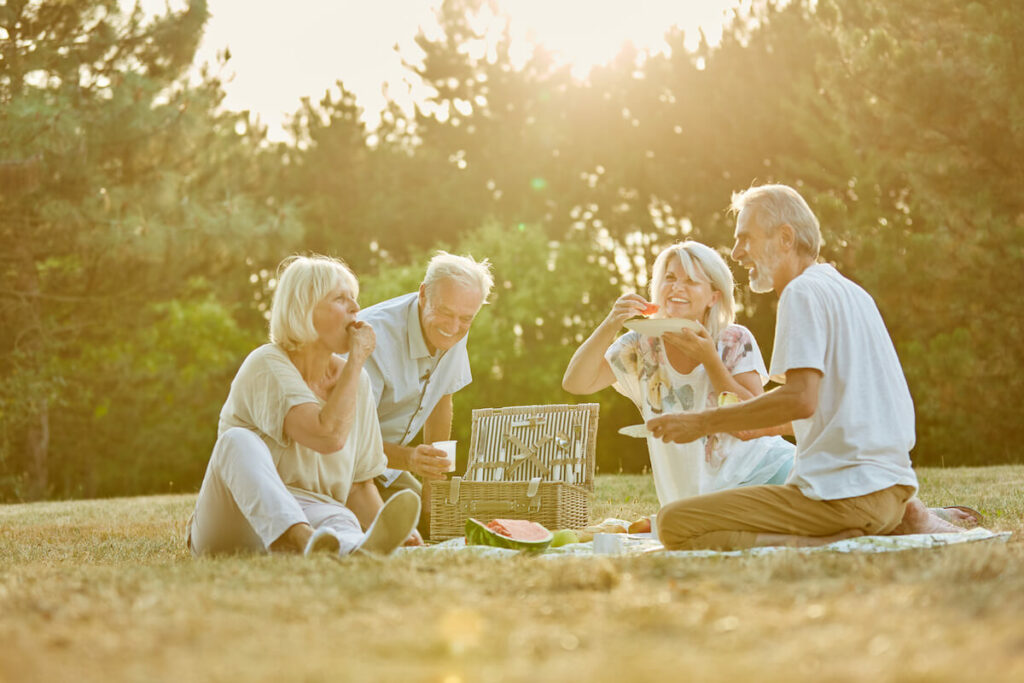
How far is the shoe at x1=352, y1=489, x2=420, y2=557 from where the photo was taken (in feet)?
13.7

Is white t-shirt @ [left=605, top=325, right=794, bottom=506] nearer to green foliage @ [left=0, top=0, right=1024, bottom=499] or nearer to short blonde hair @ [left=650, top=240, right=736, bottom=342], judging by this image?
short blonde hair @ [left=650, top=240, right=736, bottom=342]

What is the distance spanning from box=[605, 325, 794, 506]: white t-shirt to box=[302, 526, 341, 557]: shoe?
1.61m

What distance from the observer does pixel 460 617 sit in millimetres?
2766

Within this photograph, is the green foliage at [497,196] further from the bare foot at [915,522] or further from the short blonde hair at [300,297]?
the short blonde hair at [300,297]

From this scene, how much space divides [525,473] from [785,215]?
246 centimetres

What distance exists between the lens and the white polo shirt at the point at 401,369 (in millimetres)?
5938

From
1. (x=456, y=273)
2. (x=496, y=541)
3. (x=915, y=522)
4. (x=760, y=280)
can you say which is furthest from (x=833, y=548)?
(x=456, y=273)

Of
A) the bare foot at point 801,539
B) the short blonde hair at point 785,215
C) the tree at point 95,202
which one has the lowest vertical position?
the bare foot at point 801,539

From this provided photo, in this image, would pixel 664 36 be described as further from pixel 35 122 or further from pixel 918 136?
pixel 35 122

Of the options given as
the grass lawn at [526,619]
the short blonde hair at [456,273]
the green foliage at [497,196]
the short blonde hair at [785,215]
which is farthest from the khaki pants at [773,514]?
the green foliage at [497,196]

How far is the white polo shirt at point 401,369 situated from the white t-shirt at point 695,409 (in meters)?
1.06

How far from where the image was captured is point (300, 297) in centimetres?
474

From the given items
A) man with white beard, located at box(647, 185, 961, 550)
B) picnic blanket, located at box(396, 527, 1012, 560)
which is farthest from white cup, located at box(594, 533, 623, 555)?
man with white beard, located at box(647, 185, 961, 550)

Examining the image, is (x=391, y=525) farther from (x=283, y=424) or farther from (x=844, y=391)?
(x=844, y=391)
